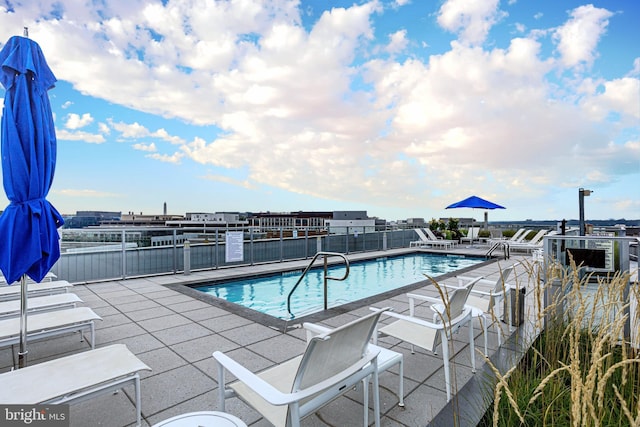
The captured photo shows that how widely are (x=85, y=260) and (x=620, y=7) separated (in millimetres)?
11878

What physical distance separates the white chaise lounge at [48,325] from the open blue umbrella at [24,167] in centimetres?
40

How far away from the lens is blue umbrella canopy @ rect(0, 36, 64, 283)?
7.93 ft

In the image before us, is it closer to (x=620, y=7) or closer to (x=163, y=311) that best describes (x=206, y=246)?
(x=163, y=311)

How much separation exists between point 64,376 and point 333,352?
173 cm

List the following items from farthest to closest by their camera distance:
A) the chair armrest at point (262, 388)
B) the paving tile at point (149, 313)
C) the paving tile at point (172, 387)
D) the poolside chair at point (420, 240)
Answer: the poolside chair at point (420, 240) < the paving tile at point (149, 313) < the paving tile at point (172, 387) < the chair armrest at point (262, 388)

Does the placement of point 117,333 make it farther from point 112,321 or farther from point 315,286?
point 315,286

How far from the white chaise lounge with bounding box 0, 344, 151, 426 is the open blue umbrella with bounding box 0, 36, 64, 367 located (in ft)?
2.28

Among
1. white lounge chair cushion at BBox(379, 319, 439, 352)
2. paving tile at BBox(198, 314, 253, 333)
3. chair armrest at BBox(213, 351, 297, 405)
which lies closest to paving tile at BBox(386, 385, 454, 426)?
white lounge chair cushion at BBox(379, 319, 439, 352)

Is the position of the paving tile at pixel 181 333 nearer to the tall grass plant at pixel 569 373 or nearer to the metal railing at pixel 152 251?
the tall grass plant at pixel 569 373

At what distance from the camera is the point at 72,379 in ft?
6.44

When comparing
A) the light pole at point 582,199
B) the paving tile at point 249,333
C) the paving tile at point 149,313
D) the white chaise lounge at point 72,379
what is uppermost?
the light pole at point 582,199

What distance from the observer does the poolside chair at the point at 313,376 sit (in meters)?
1.47
